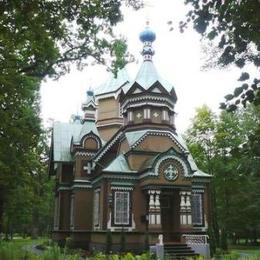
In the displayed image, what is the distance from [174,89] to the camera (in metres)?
27.7

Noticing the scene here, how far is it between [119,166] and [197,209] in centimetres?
568

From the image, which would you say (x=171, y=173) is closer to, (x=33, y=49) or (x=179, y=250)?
(x=179, y=250)

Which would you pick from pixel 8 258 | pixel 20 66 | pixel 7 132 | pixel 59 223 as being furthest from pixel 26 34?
pixel 59 223

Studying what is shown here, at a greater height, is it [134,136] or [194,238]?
[134,136]

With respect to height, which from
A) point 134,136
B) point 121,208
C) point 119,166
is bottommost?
point 121,208

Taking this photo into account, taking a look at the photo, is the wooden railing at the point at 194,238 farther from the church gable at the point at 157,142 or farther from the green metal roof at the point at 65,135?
the green metal roof at the point at 65,135

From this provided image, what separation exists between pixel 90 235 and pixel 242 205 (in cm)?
1354

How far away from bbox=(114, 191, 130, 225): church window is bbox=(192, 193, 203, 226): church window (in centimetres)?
436

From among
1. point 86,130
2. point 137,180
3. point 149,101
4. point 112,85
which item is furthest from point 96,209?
point 112,85

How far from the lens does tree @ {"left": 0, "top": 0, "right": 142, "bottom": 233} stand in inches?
323

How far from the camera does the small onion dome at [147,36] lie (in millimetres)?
29064

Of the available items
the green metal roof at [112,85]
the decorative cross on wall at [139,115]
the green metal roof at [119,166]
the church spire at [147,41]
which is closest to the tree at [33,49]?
the green metal roof at [119,166]

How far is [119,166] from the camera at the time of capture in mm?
24734

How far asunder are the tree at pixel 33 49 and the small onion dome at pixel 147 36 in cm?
1217
